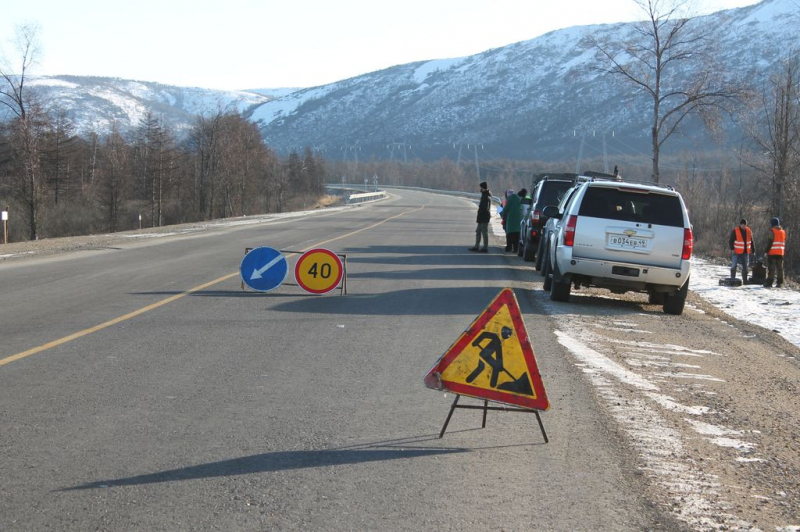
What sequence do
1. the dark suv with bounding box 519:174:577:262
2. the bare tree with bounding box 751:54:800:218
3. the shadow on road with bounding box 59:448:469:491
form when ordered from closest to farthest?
the shadow on road with bounding box 59:448:469:491 < the dark suv with bounding box 519:174:577:262 < the bare tree with bounding box 751:54:800:218

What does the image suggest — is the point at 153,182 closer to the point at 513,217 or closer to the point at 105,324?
the point at 513,217

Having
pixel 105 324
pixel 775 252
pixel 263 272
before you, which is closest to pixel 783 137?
pixel 775 252

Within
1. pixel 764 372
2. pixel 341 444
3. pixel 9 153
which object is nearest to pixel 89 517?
pixel 341 444

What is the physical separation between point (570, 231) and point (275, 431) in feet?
28.7

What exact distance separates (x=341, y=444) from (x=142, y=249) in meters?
19.9

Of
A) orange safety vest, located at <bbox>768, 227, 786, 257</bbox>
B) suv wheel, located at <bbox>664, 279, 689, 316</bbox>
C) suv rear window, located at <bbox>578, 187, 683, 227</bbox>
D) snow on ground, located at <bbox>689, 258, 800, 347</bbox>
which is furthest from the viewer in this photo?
orange safety vest, located at <bbox>768, 227, 786, 257</bbox>

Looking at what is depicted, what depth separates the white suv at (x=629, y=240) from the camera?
13531 mm

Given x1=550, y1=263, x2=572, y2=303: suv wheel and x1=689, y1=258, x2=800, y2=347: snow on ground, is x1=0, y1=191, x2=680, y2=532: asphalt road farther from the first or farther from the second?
x1=689, y1=258, x2=800, y2=347: snow on ground

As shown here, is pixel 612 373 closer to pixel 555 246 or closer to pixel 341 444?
pixel 341 444

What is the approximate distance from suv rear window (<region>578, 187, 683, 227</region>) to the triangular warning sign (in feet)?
26.8

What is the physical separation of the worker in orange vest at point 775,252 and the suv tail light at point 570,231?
7.49 metres

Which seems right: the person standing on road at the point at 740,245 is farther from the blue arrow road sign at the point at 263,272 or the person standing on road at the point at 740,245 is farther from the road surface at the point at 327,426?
the blue arrow road sign at the point at 263,272

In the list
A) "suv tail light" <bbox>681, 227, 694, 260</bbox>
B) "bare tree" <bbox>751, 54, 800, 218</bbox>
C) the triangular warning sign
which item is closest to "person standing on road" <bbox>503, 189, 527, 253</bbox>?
"suv tail light" <bbox>681, 227, 694, 260</bbox>

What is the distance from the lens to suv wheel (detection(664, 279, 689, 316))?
1379 cm
